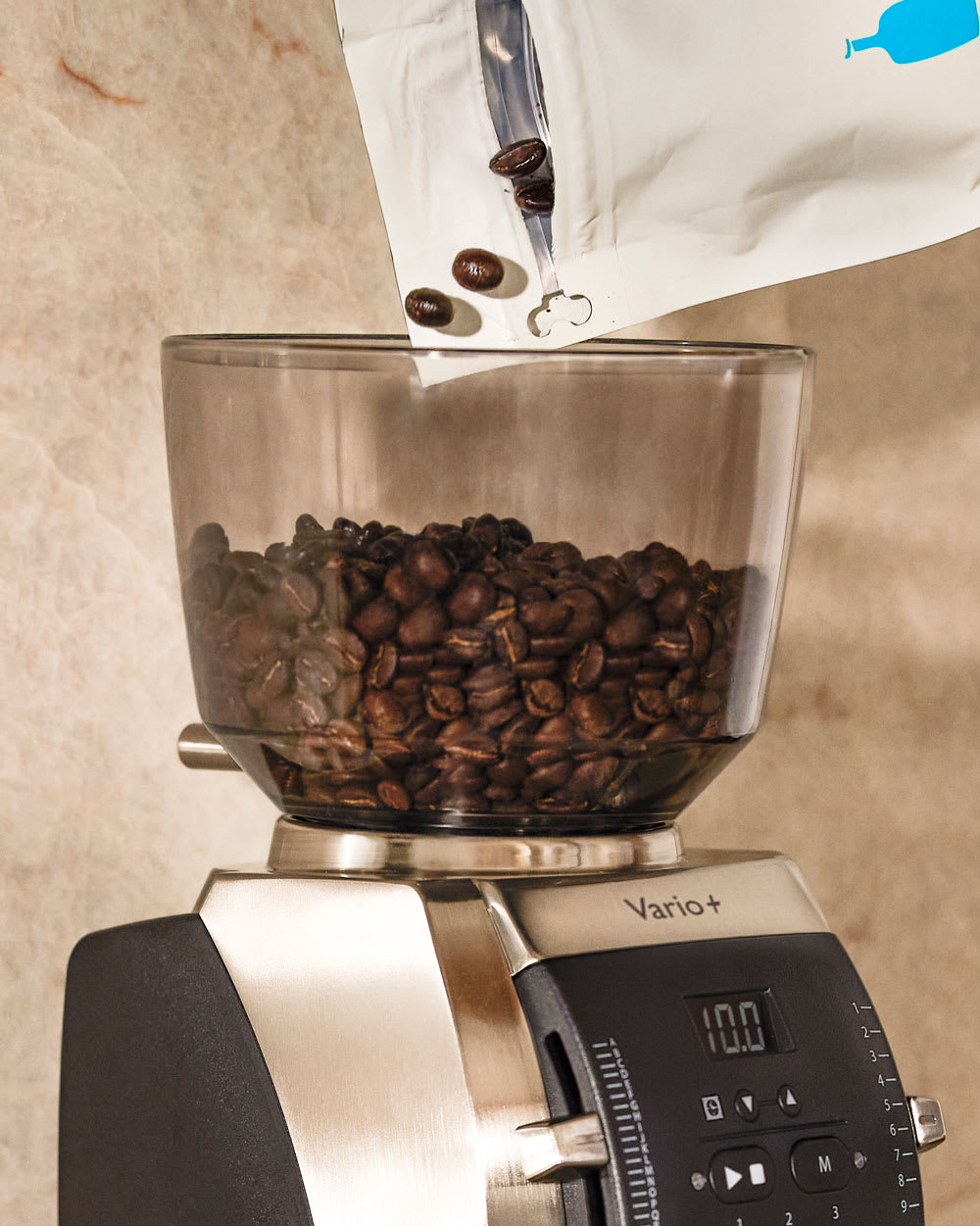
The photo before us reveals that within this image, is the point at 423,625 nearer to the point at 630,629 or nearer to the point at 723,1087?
the point at 630,629

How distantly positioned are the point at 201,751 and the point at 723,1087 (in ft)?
0.97

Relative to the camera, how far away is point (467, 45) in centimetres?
49

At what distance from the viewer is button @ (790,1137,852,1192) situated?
434 mm

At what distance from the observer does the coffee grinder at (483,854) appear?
16.8 inches

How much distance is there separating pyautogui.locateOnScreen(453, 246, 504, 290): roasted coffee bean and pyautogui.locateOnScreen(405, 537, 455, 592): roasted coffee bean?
3.8 inches

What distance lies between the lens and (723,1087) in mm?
436

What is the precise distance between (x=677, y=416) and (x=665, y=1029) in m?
0.23

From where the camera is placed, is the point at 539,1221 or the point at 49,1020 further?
the point at 49,1020

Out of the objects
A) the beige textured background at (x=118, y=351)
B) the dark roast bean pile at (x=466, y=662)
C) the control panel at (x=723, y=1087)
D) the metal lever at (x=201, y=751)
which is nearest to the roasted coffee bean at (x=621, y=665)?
the dark roast bean pile at (x=466, y=662)

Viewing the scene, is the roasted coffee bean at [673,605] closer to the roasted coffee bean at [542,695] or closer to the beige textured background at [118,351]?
the roasted coffee bean at [542,695]

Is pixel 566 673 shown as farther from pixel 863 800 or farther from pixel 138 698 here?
pixel 863 800

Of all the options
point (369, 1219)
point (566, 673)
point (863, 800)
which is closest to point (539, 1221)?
point (369, 1219)

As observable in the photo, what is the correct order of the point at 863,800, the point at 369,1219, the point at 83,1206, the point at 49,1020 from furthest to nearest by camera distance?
the point at 863,800 → the point at 49,1020 → the point at 83,1206 → the point at 369,1219

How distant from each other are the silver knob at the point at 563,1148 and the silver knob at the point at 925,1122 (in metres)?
0.13
